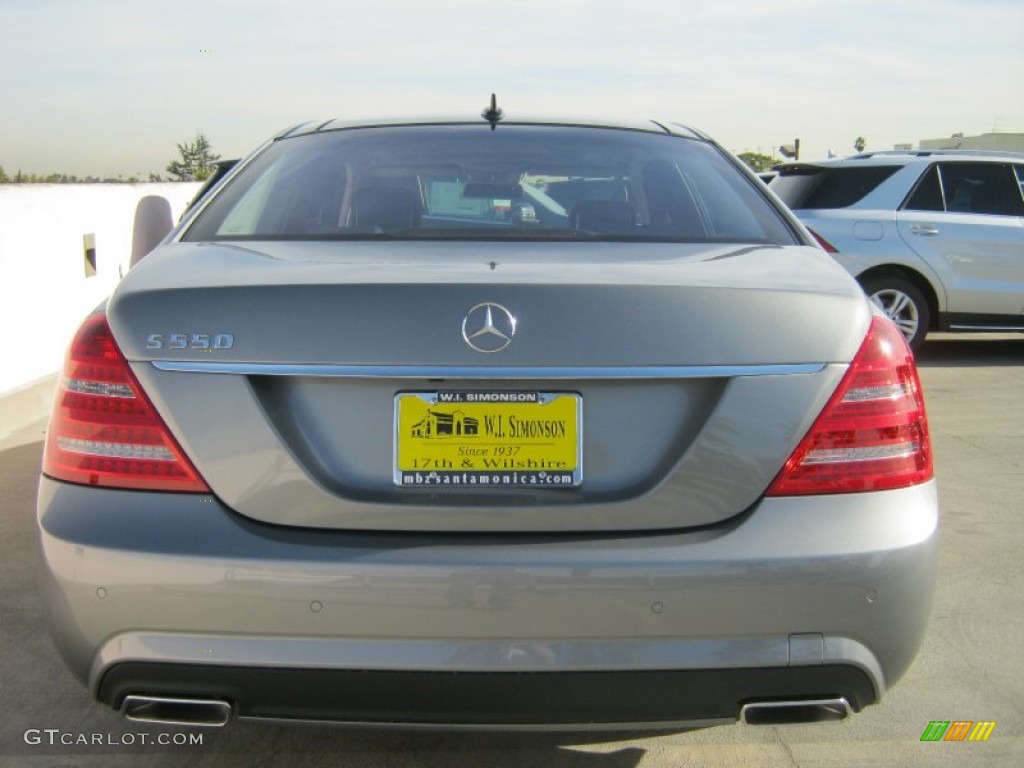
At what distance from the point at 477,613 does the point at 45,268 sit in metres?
6.15

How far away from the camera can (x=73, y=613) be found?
7.30 feet

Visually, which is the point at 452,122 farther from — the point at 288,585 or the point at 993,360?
the point at 993,360

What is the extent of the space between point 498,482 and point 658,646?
16.5 inches

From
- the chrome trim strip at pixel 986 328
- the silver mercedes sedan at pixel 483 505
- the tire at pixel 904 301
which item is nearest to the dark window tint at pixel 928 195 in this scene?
the tire at pixel 904 301

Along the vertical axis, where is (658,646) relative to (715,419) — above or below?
below

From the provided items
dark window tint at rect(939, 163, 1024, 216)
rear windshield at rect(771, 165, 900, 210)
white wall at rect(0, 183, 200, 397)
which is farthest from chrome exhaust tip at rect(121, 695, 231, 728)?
dark window tint at rect(939, 163, 1024, 216)

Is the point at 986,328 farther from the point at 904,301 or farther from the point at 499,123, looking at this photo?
the point at 499,123

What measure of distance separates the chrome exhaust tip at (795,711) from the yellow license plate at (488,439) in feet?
1.82

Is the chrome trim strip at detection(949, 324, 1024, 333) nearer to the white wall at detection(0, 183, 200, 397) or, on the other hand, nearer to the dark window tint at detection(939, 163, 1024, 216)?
the dark window tint at detection(939, 163, 1024, 216)

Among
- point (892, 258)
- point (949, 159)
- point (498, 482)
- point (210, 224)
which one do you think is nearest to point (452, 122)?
point (210, 224)

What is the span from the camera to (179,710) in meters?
2.23

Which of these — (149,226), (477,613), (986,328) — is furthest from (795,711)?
(986,328)

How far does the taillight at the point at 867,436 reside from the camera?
2203mm

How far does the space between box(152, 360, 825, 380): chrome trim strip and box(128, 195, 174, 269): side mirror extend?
4.42 ft
